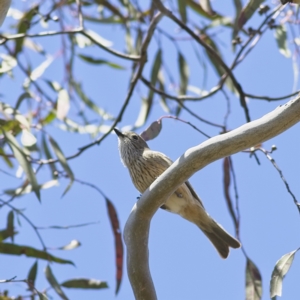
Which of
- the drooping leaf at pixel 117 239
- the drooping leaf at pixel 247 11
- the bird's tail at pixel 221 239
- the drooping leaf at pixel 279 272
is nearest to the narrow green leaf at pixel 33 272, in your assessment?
the drooping leaf at pixel 117 239

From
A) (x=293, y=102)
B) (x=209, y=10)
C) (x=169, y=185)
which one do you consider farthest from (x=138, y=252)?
(x=209, y=10)

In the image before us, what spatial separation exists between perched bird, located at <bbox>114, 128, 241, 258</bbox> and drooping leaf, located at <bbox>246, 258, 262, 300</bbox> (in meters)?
0.51

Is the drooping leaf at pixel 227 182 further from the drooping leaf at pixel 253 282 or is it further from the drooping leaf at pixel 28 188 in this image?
the drooping leaf at pixel 28 188

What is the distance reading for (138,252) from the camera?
10.0 feet

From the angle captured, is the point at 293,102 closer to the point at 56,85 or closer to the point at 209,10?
the point at 209,10

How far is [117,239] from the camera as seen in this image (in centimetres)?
438

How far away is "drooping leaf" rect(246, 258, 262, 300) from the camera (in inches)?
156

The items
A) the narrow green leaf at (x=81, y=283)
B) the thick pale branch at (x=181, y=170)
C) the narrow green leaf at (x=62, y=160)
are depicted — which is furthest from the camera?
the narrow green leaf at (x=81, y=283)

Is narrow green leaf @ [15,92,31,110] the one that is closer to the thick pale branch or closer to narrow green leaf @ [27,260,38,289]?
narrow green leaf @ [27,260,38,289]

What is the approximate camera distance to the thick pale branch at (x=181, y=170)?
2.82 metres

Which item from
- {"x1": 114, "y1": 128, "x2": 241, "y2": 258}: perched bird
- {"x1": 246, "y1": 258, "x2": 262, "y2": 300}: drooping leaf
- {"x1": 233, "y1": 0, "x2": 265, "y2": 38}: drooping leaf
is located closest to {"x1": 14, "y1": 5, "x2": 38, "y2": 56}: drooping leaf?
{"x1": 114, "y1": 128, "x2": 241, "y2": 258}: perched bird

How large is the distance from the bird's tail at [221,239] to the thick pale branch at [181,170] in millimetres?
1596

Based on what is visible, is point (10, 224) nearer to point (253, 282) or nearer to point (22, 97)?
point (22, 97)

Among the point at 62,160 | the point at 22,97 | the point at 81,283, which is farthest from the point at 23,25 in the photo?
the point at 81,283
